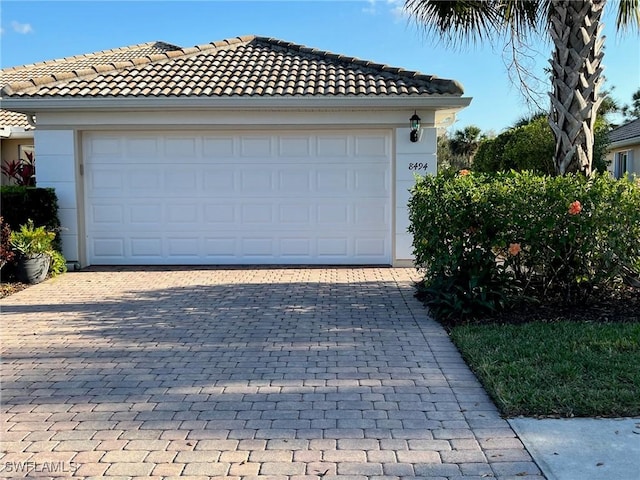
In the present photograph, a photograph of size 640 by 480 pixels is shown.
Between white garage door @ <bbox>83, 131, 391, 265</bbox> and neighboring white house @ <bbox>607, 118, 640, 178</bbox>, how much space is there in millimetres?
13089

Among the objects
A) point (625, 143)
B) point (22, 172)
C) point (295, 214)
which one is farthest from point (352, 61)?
point (625, 143)

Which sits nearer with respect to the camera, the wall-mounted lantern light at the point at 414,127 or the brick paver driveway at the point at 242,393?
the brick paver driveway at the point at 242,393

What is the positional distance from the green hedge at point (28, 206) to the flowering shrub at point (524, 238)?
692cm

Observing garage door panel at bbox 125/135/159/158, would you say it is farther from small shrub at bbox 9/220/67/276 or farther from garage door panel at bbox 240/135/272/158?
small shrub at bbox 9/220/67/276

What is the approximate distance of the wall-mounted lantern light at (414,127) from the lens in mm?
10305

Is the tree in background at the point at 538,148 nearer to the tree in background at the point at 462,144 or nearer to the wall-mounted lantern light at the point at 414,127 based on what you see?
the wall-mounted lantern light at the point at 414,127

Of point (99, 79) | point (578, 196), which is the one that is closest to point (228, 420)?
point (578, 196)

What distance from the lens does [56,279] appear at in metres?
9.77

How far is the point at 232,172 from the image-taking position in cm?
1088

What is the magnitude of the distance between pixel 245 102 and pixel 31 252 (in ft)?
14.6

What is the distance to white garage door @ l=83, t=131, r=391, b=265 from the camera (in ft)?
35.4

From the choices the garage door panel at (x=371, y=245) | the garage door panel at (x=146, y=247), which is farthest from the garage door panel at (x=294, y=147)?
the garage door panel at (x=146, y=247)

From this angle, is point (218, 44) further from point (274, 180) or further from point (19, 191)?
point (19, 191)

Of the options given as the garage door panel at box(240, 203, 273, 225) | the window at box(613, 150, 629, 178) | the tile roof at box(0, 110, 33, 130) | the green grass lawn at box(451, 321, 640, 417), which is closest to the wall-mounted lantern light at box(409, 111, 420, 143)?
the garage door panel at box(240, 203, 273, 225)
